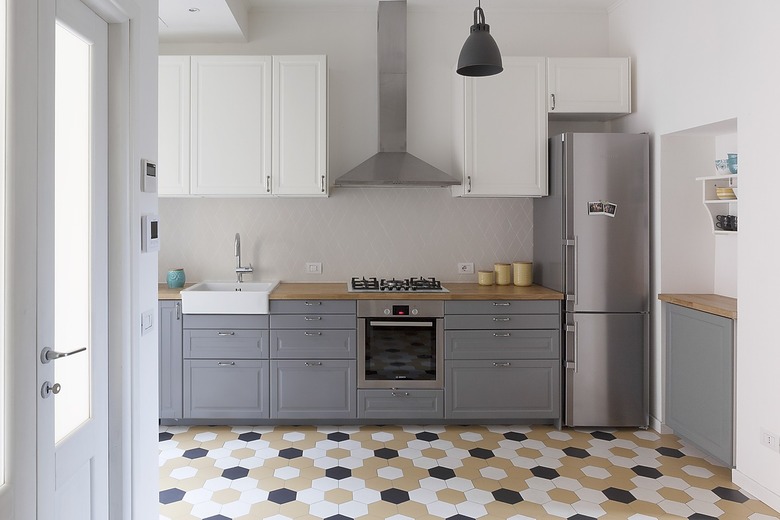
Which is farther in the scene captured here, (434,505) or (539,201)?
(539,201)

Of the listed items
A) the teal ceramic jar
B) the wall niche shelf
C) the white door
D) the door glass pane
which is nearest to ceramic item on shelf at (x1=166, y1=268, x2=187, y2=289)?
the teal ceramic jar

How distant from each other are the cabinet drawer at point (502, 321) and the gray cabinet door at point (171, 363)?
1.78 meters

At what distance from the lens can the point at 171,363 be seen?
3.79 meters

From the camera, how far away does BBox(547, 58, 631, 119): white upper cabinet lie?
13.4 ft

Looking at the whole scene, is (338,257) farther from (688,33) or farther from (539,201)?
(688,33)

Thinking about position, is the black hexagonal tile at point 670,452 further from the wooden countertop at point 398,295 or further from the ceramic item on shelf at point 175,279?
the ceramic item on shelf at point 175,279

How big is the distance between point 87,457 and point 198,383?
6.41ft

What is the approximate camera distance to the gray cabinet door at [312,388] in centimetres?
381

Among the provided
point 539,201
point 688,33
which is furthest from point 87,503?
point 688,33

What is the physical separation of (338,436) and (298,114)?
2186 millimetres

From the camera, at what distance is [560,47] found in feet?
14.6

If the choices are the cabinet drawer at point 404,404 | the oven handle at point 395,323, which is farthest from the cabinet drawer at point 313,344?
the cabinet drawer at point 404,404

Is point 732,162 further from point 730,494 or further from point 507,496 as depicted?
point 507,496

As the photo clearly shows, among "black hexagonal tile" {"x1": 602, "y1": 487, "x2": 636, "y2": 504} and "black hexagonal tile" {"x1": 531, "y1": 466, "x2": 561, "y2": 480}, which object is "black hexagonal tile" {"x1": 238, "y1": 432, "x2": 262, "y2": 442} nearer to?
"black hexagonal tile" {"x1": 531, "y1": 466, "x2": 561, "y2": 480}
